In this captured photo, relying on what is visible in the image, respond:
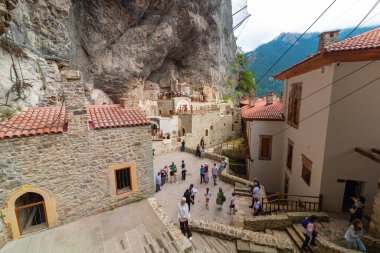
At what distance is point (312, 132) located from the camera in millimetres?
10109

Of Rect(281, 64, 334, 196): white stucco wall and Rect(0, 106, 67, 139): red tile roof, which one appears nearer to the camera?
Rect(0, 106, 67, 139): red tile roof

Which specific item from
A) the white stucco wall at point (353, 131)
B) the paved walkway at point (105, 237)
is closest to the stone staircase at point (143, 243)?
the paved walkway at point (105, 237)

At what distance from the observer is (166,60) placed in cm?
3600

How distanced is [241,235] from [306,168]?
6187 mm

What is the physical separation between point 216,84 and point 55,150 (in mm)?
37720

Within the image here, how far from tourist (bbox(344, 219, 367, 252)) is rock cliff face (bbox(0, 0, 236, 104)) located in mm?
16507

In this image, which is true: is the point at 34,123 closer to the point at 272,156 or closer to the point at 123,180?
the point at 123,180

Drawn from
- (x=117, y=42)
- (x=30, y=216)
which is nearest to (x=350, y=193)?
(x=30, y=216)

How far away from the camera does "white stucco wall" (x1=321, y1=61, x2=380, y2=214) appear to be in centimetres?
804

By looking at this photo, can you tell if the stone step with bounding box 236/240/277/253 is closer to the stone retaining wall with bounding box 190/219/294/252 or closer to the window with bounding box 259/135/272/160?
the stone retaining wall with bounding box 190/219/294/252

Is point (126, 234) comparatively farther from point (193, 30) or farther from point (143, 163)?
point (193, 30)

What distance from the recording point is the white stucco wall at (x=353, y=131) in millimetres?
8039

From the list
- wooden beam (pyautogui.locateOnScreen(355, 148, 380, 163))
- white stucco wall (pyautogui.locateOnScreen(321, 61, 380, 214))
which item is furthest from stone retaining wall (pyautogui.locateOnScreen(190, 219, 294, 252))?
wooden beam (pyautogui.locateOnScreen(355, 148, 380, 163))

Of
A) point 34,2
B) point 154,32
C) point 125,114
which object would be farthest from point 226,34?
point 125,114
